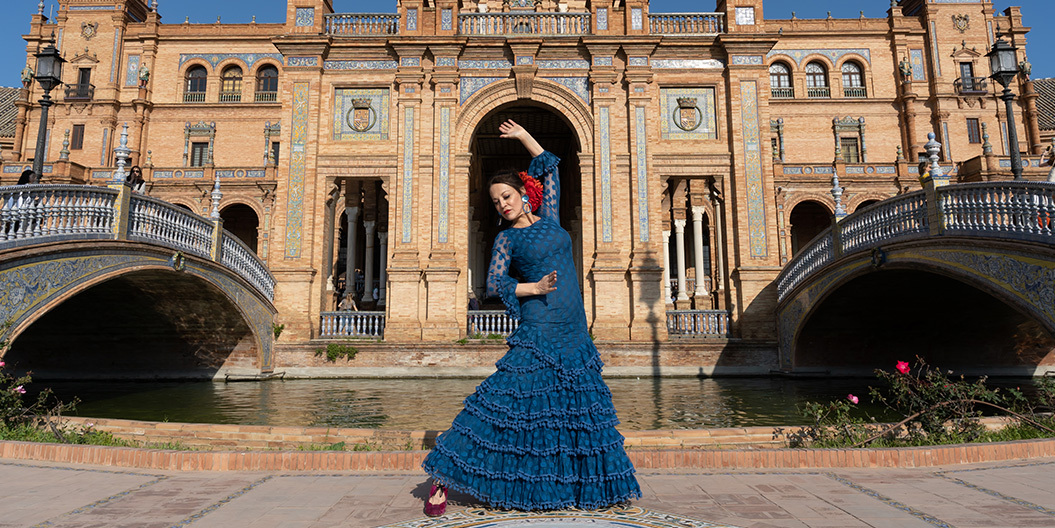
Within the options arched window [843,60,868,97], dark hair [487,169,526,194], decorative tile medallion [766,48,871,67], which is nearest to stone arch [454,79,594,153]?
dark hair [487,169,526,194]

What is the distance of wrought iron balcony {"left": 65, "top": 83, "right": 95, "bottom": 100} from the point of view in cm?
3111

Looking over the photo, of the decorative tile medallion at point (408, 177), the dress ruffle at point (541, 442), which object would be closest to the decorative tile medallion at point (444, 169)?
the decorative tile medallion at point (408, 177)

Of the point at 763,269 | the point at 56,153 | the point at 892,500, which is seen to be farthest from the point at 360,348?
the point at 56,153

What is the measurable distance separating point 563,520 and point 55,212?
855cm

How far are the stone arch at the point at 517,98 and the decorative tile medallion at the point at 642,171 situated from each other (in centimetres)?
138

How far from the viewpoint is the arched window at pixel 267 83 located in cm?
3275

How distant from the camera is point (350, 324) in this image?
16156 millimetres

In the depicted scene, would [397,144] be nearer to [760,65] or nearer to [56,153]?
[760,65]

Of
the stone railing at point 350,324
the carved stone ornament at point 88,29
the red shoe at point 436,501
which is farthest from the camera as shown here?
the carved stone ornament at point 88,29

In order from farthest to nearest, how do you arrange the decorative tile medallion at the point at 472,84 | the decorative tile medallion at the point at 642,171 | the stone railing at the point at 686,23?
the stone railing at the point at 686,23 < the decorative tile medallion at the point at 472,84 < the decorative tile medallion at the point at 642,171

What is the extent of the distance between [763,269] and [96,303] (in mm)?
15275

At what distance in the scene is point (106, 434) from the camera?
5.98 metres

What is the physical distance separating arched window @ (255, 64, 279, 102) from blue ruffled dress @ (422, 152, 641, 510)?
33613mm

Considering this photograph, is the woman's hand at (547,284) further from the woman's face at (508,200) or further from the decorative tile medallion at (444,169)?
the decorative tile medallion at (444,169)
